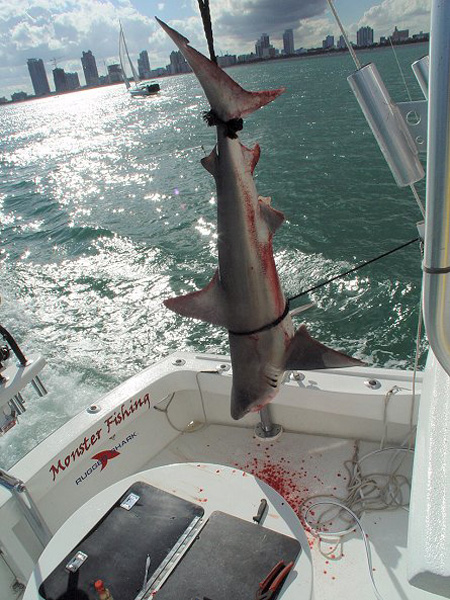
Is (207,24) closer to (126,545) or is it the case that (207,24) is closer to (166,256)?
(126,545)

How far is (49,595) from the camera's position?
2.54 m

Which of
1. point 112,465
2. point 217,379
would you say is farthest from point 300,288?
point 112,465

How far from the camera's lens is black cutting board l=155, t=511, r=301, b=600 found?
8.11ft

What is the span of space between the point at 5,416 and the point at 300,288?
25.7ft

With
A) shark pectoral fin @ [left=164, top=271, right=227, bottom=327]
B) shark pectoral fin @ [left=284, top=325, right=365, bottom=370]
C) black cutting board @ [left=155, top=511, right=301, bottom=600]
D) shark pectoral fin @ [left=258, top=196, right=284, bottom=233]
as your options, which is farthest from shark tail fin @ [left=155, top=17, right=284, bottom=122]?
black cutting board @ [left=155, top=511, right=301, bottom=600]

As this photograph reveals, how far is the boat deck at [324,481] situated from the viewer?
3.43 meters

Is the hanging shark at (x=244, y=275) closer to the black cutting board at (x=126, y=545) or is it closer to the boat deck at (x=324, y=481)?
the black cutting board at (x=126, y=545)

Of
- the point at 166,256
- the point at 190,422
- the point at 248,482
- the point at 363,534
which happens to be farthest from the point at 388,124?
the point at 166,256

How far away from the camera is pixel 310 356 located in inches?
93.2

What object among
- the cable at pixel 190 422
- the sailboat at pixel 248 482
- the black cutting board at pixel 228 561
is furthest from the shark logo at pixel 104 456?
the black cutting board at pixel 228 561

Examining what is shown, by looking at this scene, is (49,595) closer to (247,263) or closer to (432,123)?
(247,263)

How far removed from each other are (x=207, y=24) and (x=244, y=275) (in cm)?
109

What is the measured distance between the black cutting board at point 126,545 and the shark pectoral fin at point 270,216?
6.24 feet

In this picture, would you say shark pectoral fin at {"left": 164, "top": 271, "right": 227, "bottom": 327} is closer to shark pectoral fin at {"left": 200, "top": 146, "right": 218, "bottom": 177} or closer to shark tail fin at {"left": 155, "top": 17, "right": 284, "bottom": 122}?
shark pectoral fin at {"left": 200, "top": 146, "right": 218, "bottom": 177}
